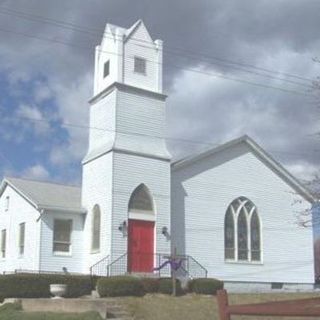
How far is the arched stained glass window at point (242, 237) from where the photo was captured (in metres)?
34.7

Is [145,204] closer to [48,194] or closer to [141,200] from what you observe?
[141,200]

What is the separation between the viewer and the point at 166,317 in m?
Answer: 22.1

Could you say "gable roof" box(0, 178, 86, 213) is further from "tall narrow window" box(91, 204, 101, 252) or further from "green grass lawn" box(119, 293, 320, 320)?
"green grass lawn" box(119, 293, 320, 320)

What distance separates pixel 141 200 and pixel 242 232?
20.5ft

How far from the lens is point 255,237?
1396 inches

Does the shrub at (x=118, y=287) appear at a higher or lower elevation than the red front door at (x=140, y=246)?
lower

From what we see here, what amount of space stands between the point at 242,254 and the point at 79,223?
27.7 ft

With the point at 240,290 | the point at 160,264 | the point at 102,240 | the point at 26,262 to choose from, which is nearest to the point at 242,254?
the point at 240,290

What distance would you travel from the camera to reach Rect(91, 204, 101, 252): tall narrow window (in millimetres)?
31677

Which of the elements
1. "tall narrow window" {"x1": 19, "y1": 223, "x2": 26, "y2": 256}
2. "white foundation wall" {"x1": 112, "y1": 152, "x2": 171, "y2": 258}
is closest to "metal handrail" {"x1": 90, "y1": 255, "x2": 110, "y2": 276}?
"white foundation wall" {"x1": 112, "y1": 152, "x2": 171, "y2": 258}

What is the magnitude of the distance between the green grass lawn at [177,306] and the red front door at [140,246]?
4.00m

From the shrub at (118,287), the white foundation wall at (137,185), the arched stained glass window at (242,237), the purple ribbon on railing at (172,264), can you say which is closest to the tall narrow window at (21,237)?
the white foundation wall at (137,185)

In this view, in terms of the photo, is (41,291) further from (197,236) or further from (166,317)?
(197,236)

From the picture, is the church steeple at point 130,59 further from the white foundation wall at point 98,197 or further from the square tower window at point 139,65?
the white foundation wall at point 98,197
